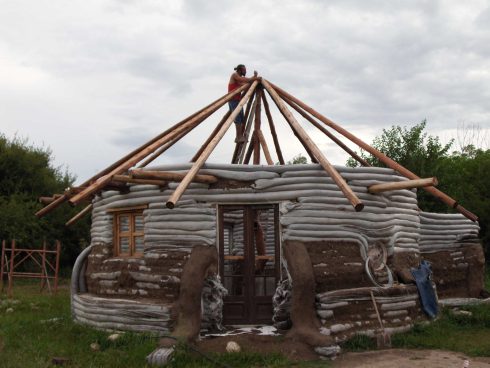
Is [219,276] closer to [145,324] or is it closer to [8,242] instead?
[145,324]

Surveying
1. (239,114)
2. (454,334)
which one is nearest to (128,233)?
(239,114)

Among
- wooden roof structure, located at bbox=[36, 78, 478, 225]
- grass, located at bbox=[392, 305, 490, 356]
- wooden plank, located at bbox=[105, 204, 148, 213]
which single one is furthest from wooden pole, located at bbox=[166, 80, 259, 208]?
grass, located at bbox=[392, 305, 490, 356]

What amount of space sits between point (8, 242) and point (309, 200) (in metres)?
17.9

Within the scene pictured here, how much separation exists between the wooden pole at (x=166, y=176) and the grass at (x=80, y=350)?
2.54m

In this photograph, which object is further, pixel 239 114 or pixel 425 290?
pixel 239 114

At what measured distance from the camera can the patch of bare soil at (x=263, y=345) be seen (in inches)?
304

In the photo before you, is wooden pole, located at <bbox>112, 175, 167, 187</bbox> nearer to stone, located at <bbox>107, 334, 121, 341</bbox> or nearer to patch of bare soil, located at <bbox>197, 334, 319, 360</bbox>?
stone, located at <bbox>107, 334, 121, 341</bbox>

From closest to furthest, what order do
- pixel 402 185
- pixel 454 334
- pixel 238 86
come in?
pixel 402 185
pixel 454 334
pixel 238 86

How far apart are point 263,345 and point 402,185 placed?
3493mm

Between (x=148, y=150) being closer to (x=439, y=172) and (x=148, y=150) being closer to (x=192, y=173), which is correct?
(x=192, y=173)

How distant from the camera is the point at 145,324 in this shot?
872 centimetres

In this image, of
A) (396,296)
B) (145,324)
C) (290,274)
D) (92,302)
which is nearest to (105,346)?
(145,324)

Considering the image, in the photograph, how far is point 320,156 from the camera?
352 inches

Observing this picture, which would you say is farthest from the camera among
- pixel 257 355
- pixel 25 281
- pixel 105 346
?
pixel 25 281
